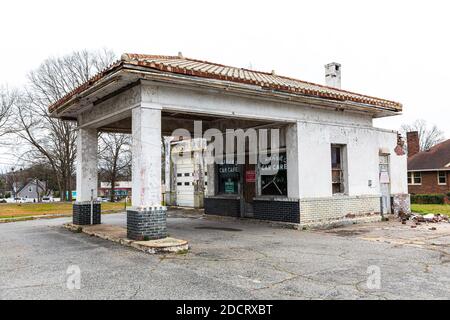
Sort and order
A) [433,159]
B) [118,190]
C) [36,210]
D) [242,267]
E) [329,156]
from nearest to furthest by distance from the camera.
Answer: [242,267] < [329,156] < [36,210] < [433,159] < [118,190]

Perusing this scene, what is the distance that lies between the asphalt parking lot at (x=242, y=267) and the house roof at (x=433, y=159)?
25.8 m

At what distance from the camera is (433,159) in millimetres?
34844

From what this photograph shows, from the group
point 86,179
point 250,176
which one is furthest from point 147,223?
point 250,176

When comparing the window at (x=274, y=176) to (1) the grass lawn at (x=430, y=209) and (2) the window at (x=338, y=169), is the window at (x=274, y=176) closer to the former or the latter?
(2) the window at (x=338, y=169)

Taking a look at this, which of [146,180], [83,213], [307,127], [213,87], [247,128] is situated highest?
[213,87]

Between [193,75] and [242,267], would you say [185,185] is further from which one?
[242,267]

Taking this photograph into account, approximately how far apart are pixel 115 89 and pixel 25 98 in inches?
1136

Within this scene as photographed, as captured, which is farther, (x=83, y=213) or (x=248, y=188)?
(x=248, y=188)

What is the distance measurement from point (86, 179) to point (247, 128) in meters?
5.85

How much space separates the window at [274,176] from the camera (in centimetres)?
1282

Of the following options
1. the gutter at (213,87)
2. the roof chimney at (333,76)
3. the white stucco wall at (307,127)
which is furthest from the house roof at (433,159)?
the gutter at (213,87)
